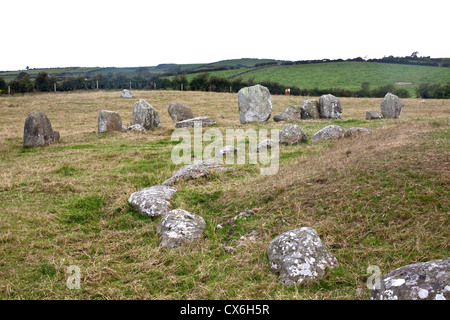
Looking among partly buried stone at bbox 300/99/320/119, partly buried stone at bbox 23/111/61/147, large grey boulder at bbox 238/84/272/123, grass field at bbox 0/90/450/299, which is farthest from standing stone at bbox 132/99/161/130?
partly buried stone at bbox 300/99/320/119

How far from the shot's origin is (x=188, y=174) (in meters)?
10.3

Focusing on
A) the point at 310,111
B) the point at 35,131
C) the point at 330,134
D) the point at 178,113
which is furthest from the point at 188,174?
the point at 310,111

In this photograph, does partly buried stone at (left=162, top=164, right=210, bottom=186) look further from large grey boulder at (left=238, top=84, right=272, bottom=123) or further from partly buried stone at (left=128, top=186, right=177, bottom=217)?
large grey boulder at (left=238, top=84, right=272, bottom=123)

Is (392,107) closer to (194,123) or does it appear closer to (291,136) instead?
(291,136)

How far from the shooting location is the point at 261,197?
8180 mm

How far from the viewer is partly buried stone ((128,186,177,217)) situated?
7.93 m

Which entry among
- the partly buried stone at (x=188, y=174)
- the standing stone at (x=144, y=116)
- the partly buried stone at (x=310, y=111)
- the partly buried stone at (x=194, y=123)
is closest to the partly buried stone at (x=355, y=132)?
the partly buried stone at (x=188, y=174)

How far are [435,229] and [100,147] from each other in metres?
14.4

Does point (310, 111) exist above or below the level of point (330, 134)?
above

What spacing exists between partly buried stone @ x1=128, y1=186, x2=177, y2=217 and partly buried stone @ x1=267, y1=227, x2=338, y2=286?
10.5 ft

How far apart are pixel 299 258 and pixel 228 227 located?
2.34 m
